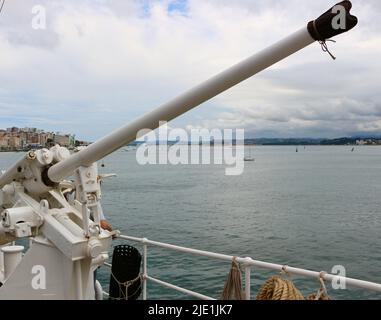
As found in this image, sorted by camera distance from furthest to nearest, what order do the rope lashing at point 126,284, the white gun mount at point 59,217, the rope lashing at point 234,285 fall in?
the rope lashing at point 126,284 < the rope lashing at point 234,285 < the white gun mount at point 59,217

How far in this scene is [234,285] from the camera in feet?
14.3

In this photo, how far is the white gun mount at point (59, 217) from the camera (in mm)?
4039

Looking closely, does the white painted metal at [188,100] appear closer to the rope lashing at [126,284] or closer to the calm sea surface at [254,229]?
the rope lashing at [126,284]

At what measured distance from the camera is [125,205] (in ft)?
124

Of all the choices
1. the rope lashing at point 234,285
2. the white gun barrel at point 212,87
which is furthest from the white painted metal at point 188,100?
the rope lashing at point 234,285

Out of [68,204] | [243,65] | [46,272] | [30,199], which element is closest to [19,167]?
[30,199]

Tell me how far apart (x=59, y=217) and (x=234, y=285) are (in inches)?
73.2

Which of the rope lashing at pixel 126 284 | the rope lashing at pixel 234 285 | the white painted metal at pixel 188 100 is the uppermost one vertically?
the white painted metal at pixel 188 100

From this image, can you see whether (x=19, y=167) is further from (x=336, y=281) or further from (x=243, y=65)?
(x=336, y=281)

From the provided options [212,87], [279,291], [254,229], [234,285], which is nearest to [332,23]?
[212,87]

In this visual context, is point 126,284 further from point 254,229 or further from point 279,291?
point 254,229

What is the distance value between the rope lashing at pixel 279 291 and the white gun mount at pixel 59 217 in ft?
5.11

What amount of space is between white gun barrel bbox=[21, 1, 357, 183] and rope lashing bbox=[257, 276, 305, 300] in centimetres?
168
